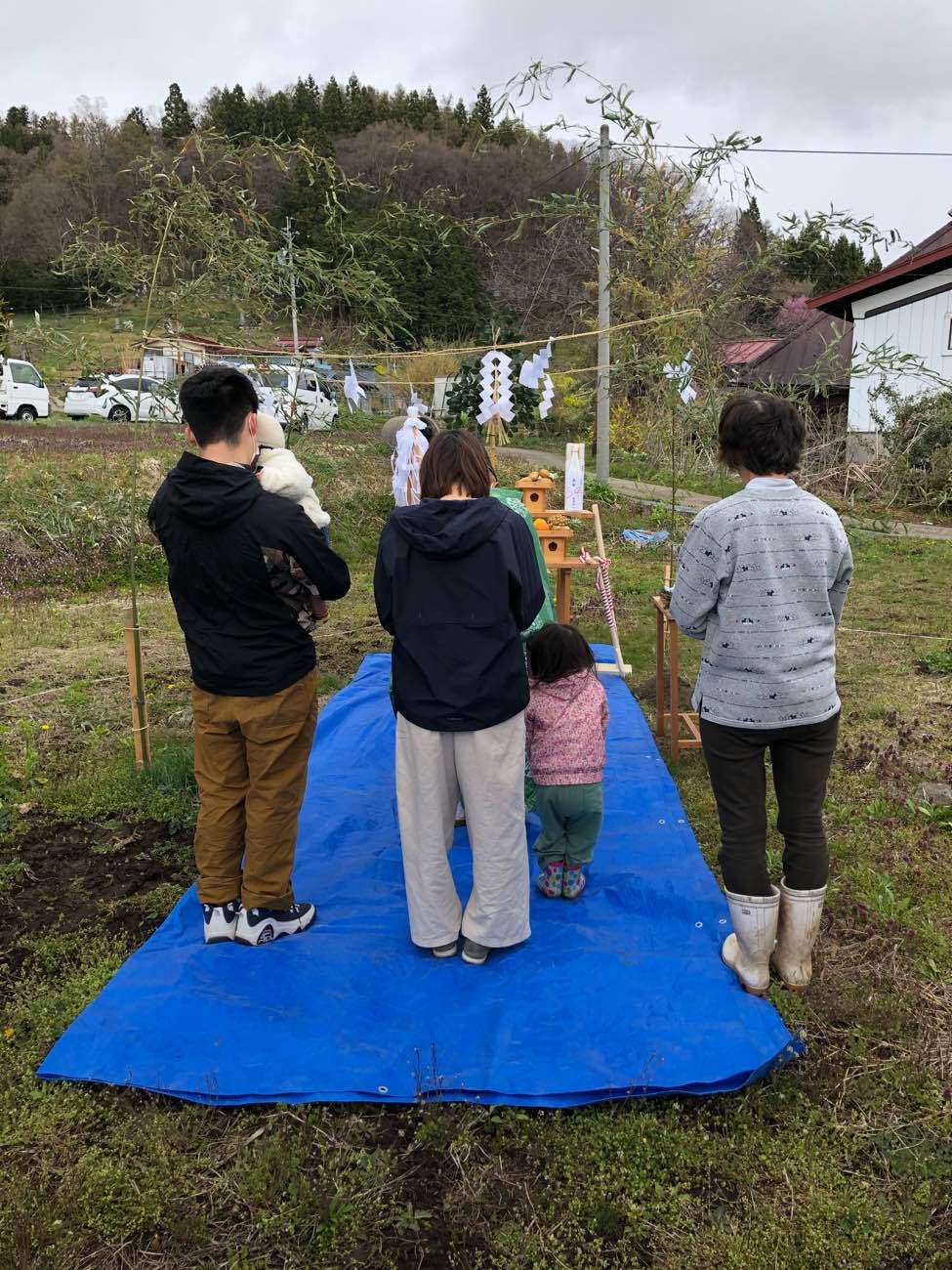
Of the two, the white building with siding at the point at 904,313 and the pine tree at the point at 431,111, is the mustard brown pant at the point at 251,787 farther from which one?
the pine tree at the point at 431,111

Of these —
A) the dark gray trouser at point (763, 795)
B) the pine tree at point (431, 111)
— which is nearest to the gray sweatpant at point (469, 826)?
the dark gray trouser at point (763, 795)

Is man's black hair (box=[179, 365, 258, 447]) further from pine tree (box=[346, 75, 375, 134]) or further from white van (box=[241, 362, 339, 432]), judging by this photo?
pine tree (box=[346, 75, 375, 134])

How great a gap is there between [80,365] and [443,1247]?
332cm

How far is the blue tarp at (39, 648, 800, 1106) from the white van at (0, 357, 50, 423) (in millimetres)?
16177

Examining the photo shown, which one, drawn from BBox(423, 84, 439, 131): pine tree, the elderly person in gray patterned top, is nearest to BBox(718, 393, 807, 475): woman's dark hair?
the elderly person in gray patterned top

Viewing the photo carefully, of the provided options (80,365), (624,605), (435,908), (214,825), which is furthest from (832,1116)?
(624,605)

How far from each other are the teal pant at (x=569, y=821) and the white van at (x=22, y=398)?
16.2m

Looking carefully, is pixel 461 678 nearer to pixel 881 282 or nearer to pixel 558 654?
pixel 558 654

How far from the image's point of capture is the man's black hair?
2.27 meters

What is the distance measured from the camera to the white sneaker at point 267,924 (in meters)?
2.56

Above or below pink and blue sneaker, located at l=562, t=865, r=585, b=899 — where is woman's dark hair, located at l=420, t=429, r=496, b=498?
above

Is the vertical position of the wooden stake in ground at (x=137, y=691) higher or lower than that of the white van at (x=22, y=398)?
lower

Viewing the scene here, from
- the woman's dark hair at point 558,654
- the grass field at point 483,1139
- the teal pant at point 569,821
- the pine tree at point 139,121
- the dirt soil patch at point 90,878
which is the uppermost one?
the pine tree at point 139,121

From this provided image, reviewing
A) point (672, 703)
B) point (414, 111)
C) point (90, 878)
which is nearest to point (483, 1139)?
point (90, 878)
